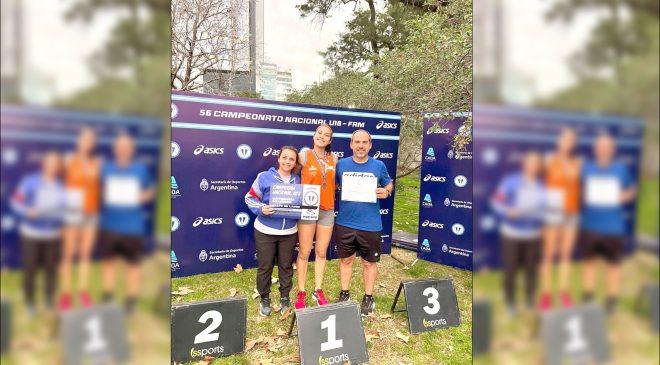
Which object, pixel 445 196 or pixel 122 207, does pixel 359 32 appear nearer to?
pixel 445 196

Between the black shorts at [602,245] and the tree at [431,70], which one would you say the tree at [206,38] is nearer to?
the tree at [431,70]

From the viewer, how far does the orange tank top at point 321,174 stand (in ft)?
12.5

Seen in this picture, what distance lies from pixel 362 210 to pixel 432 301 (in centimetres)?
113

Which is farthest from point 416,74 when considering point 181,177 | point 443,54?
point 181,177

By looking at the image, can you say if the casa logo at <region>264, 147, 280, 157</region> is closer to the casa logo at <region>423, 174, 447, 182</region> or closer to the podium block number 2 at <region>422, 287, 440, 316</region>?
the casa logo at <region>423, 174, 447, 182</region>

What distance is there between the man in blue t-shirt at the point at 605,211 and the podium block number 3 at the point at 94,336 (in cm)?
71

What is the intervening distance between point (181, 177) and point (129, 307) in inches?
164

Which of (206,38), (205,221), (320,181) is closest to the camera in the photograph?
(320,181)

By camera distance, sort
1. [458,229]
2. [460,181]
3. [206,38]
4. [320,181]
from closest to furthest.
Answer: [320,181], [460,181], [458,229], [206,38]

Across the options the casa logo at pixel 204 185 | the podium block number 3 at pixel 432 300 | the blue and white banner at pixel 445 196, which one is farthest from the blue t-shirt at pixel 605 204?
the blue and white banner at pixel 445 196

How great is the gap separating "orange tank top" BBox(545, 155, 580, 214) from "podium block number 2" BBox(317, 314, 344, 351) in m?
2.73

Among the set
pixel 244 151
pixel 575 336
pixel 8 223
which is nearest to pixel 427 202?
pixel 244 151

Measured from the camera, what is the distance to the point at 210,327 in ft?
10.1

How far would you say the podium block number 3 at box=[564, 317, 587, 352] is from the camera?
0.58 m
